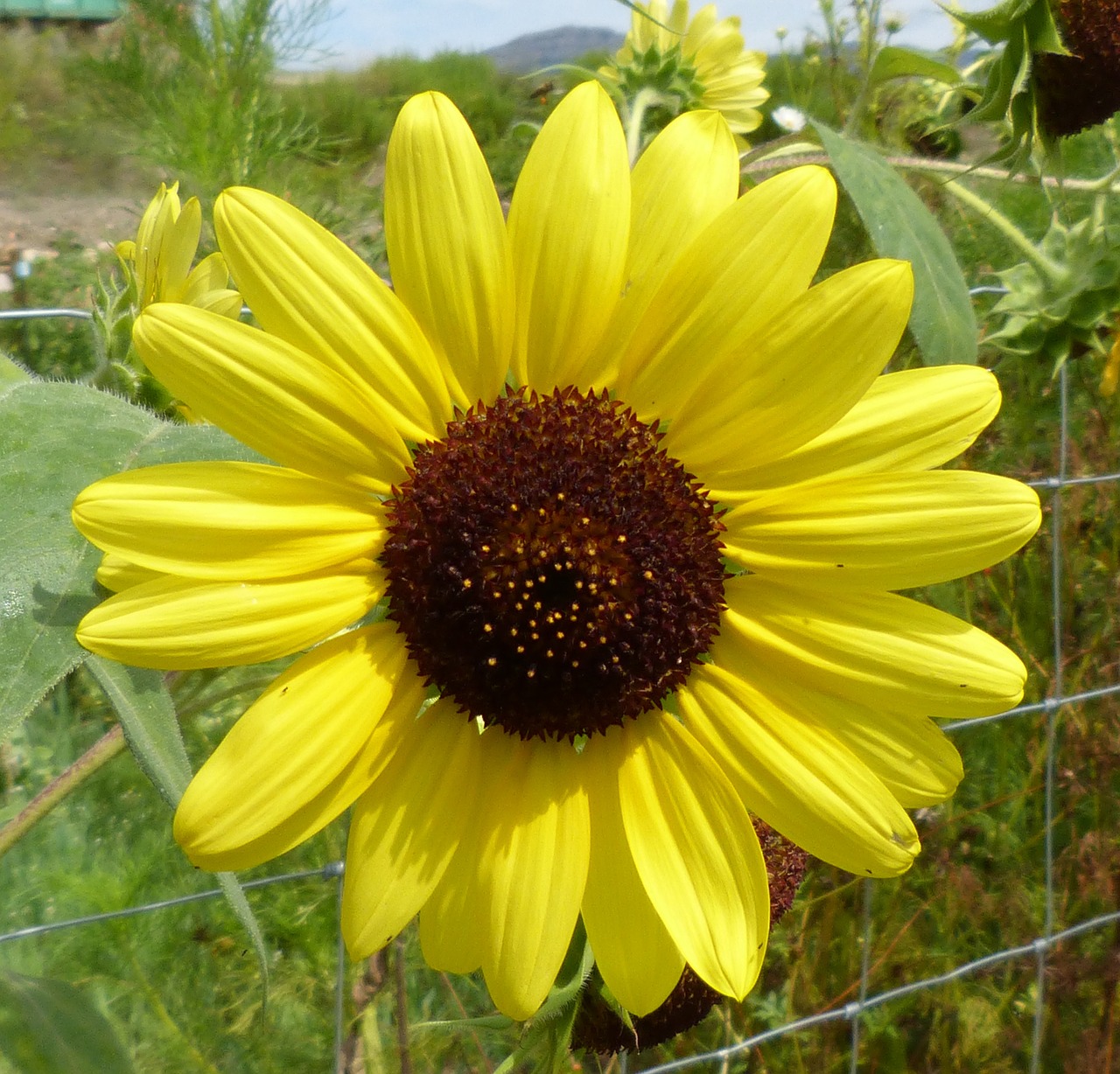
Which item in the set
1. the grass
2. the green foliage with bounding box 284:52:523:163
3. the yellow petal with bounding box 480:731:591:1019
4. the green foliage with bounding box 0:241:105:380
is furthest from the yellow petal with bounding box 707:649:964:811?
the green foliage with bounding box 284:52:523:163

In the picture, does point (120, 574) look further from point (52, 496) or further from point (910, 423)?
point (910, 423)

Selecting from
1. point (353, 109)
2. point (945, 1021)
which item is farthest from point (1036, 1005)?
point (353, 109)

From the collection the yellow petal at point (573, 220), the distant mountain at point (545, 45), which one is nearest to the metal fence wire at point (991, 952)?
the yellow petal at point (573, 220)

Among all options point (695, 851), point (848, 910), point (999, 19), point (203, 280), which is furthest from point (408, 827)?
point (848, 910)

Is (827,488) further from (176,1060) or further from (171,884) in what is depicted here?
(171,884)

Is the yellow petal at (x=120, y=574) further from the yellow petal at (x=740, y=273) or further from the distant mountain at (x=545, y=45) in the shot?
the distant mountain at (x=545, y=45)

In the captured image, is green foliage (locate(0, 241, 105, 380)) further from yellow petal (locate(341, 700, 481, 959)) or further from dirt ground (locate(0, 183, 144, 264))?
yellow petal (locate(341, 700, 481, 959))
